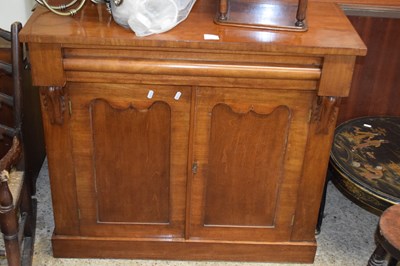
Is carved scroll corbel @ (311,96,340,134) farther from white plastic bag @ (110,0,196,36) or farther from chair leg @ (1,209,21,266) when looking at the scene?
chair leg @ (1,209,21,266)

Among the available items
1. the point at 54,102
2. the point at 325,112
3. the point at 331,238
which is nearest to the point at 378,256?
the point at 325,112

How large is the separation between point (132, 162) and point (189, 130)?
0.26 m

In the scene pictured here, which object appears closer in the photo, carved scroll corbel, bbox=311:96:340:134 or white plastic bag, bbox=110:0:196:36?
white plastic bag, bbox=110:0:196:36

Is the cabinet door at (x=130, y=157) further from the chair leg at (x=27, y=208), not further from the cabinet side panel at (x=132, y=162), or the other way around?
the chair leg at (x=27, y=208)

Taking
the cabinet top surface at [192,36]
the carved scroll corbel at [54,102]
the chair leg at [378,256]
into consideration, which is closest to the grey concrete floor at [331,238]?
the chair leg at [378,256]

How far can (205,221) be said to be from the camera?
2205mm

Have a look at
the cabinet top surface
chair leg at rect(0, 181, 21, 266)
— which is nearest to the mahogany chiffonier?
the cabinet top surface

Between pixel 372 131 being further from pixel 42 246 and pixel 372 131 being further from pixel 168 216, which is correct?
pixel 42 246

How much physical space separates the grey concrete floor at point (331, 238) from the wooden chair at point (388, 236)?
55cm

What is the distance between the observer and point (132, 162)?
2057 mm

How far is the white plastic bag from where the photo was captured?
1.76 metres

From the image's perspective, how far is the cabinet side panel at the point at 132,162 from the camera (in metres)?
1.96

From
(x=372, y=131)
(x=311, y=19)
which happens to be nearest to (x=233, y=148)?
(x=311, y=19)

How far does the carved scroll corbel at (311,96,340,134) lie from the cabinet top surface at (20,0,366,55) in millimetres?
184
